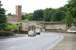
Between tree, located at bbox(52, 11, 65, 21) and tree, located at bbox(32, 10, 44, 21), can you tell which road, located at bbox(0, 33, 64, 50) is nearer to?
tree, located at bbox(52, 11, 65, 21)

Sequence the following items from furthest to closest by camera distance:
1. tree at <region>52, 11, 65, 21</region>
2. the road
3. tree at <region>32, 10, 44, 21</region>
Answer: tree at <region>32, 10, 44, 21</region> → tree at <region>52, 11, 65, 21</region> → the road

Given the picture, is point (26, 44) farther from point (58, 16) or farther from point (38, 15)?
point (38, 15)

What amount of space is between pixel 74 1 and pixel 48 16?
279 feet

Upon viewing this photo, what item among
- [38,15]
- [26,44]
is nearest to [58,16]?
[38,15]

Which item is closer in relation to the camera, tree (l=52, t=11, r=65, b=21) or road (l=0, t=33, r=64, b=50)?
road (l=0, t=33, r=64, b=50)

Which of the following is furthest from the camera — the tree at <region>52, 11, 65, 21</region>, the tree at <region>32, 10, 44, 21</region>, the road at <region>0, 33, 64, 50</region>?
the tree at <region>32, 10, 44, 21</region>

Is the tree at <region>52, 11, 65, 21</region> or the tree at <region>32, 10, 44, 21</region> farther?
the tree at <region>32, 10, 44, 21</region>

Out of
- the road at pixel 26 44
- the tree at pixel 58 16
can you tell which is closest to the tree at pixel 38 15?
the tree at pixel 58 16

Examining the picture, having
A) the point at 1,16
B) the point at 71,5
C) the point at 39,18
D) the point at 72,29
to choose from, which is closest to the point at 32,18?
the point at 39,18

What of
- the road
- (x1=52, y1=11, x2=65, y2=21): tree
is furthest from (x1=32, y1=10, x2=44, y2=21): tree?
the road

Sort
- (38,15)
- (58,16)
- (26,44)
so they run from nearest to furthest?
(26,44) → (58,16) → (38,15)

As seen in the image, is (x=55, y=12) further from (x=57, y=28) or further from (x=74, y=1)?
(x=74, y=1)

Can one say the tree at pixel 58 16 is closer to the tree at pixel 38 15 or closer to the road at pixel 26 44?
the tree at pixel 38 15

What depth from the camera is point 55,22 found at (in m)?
139
